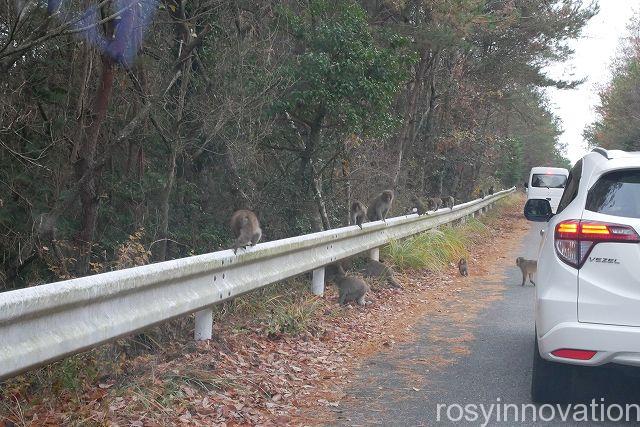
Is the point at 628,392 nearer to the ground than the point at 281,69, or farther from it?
nearer to the ground

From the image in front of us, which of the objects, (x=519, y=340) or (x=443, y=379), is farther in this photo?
(x=519, y=340)

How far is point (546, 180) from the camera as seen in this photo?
34.0 meters

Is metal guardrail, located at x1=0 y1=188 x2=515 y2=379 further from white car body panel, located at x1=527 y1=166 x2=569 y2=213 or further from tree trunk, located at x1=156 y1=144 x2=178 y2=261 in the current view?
white car body panel, located at x1=527 y1=166 x2=569 y2=213

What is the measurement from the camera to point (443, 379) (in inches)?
277

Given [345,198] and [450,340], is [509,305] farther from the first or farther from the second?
[345,198]

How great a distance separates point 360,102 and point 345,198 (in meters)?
Answer: 3.34

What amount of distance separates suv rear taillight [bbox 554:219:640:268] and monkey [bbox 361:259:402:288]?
7.07 m

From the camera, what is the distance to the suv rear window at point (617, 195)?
214 inches

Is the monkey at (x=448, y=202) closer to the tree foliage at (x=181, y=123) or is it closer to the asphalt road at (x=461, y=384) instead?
the tree foliage at (x=181, y=123)

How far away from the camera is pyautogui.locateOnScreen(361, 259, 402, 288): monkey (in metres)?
12.6

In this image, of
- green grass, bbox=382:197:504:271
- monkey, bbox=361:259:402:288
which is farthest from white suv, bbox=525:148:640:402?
green grass, bbox=382:197:504:271

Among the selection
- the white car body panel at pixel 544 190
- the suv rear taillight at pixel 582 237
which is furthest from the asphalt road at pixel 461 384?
the white car body panel at pixel 544 190

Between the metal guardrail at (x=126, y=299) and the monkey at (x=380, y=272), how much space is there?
3339mm

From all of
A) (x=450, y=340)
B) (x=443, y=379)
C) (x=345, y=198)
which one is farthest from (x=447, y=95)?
(x=443, y=379)
